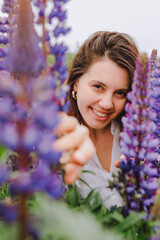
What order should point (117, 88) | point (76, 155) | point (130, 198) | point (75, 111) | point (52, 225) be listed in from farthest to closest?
point (75, 111) → point (117, 88) → point (130, 198) → point (76, 155) → point (52, 225)

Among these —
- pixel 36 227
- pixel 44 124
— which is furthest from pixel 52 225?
pixel 44 124

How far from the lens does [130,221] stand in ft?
4.25

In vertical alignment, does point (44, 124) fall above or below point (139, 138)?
above

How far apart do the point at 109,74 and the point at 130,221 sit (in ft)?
5.76

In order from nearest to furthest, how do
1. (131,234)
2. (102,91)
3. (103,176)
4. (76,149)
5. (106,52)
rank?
(76,149) < (131,234) < (102,91) < (106,52) < (103,176)

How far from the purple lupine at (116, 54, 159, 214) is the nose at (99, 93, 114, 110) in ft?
4.16

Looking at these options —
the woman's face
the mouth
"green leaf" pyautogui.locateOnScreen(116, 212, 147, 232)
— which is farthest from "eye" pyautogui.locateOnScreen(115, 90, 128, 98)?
"green leaf" pyautogui.locateOnScreen(116, 212, 147, 232)

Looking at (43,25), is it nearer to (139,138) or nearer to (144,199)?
(139,138)

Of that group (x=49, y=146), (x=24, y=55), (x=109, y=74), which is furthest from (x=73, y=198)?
(x=109, y=74)

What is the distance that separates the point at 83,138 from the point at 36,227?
540 mm

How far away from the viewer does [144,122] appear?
4.75 feet

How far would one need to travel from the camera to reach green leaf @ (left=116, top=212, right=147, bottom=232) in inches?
50.4

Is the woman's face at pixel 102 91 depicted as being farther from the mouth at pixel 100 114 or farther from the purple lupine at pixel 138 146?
the purple lupine at pixel 138 146

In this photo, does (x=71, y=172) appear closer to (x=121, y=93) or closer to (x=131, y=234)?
(x=131, y=234)
